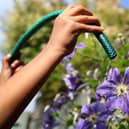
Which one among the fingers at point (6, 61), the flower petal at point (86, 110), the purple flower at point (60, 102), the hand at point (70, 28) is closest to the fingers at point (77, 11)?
the hand at point (70, 28)

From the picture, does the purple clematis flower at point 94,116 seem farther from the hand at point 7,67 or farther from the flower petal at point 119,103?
the hand at point 7,67

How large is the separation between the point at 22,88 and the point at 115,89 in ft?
1.96

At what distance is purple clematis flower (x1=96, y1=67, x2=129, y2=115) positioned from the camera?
1839 millimetres

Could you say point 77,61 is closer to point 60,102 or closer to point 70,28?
point 60,102

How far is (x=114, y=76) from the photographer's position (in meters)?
1.89

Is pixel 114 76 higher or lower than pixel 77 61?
higher

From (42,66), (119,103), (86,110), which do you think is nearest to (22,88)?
(42,66)

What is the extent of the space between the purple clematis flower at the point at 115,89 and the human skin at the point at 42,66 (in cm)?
40

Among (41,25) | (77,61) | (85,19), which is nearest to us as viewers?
(85,19)

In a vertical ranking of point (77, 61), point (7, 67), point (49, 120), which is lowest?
point (77, 61)

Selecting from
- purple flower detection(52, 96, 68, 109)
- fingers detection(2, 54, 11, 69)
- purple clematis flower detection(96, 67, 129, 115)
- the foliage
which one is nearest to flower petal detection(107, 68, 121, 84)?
purple clematis flower detection(96, 67, 129, 115)

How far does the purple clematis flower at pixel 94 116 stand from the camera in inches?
77.9

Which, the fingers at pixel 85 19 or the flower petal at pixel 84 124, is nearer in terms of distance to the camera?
the fingers at pixel 85 19

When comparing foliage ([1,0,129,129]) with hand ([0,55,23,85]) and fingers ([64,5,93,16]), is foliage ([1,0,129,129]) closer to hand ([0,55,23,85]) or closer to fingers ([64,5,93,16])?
hand ([0,55,23,85])
